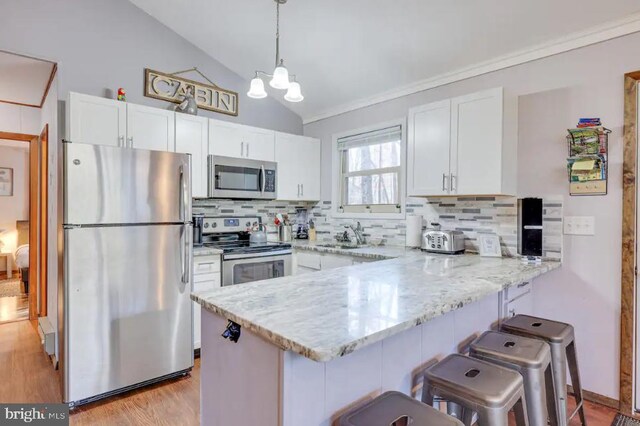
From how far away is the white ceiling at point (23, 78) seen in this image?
288cm

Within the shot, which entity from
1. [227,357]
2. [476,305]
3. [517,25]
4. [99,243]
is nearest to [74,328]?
[99,243]

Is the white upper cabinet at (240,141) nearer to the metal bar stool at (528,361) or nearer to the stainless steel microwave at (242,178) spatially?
the stainless steel microwave at (242,178)

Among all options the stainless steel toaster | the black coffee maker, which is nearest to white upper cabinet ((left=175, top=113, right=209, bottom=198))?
the black coffee maker

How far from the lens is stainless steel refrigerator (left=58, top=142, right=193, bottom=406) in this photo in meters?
2.14

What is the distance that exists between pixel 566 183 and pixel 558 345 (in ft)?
3.80

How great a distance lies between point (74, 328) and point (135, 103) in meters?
1.93

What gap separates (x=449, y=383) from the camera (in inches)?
49.1

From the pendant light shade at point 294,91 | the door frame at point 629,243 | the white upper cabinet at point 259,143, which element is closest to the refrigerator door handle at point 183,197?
the pendant light shade at point 294,91

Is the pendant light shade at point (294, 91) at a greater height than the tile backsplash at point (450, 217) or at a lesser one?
greater

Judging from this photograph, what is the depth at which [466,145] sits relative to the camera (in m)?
2.50

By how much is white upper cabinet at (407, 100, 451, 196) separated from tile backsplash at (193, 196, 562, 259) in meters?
0.31

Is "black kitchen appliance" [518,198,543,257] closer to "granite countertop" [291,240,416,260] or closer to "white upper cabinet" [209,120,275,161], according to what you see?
"granite countertop" [291,240,416,260]

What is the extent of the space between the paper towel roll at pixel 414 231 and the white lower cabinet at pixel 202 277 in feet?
5.48

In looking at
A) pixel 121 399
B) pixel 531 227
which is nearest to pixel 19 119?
pixel 121 399
